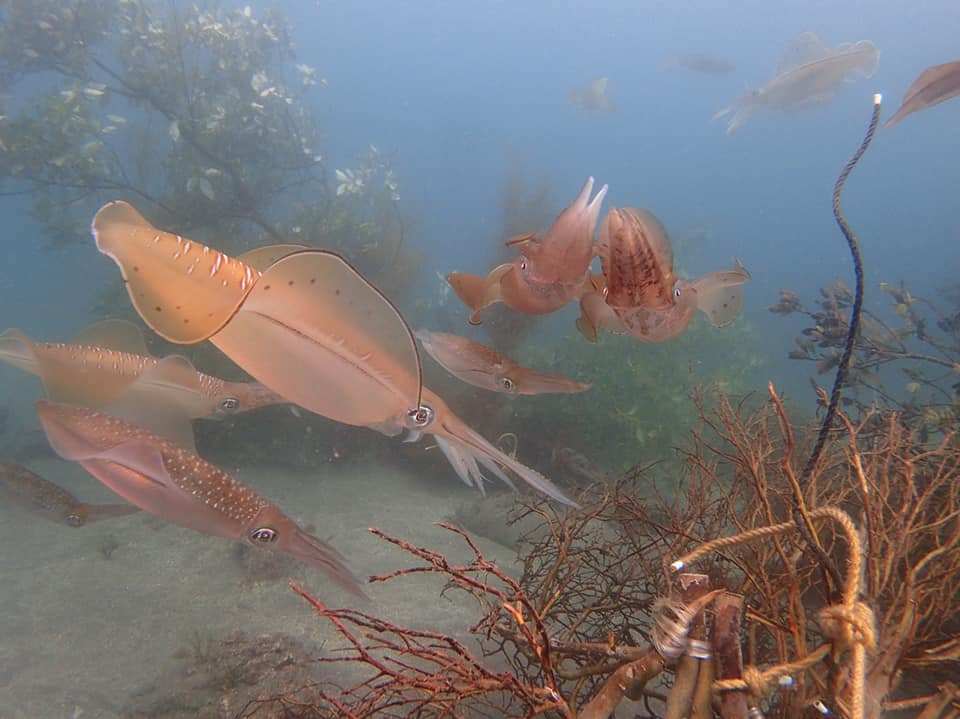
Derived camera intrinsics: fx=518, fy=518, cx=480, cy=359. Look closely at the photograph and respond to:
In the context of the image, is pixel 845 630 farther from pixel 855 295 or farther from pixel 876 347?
pixel 876 347

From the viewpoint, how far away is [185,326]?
5.26ft

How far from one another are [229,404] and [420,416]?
3.21m

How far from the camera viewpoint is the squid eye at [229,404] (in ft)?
15.1

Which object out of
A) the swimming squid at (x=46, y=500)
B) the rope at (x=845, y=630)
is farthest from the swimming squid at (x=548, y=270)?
the swimming squid at (x=46, y=500)

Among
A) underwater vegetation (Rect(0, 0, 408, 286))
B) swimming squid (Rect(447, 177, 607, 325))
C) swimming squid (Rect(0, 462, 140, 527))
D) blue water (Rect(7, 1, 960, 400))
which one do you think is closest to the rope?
swimming squid (Rect(447, 177, 607, 325))

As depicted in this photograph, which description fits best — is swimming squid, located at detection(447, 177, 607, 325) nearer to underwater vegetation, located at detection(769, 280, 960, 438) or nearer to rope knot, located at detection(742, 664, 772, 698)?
rope knot, located at detection(742, 664, 772, 698)

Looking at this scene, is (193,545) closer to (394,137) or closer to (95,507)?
(95,507)

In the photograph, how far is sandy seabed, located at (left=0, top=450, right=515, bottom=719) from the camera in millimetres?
4094

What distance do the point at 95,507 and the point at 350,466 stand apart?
4611 millimetres

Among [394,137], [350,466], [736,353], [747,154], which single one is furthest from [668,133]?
[350,466]

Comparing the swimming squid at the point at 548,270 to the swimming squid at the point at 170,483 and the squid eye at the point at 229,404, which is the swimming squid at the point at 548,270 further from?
the squid eye at the point at 229,404

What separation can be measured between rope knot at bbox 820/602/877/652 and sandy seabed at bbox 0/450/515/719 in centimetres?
373

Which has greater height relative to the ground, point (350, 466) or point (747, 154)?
point (747, 154)

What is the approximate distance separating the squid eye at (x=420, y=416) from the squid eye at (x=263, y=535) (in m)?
1.55
